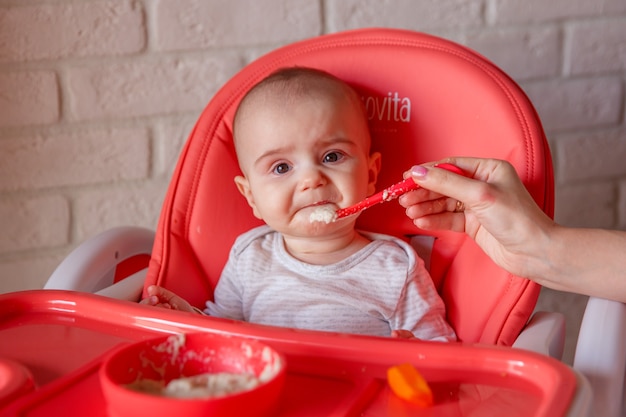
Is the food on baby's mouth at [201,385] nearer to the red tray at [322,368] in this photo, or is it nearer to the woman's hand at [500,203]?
the red tray at [322,368]

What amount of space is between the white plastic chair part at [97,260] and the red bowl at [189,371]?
0.36 meters

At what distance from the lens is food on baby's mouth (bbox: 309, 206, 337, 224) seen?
36.8 inches

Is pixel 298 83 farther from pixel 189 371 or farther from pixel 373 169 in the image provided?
pixel 189 371

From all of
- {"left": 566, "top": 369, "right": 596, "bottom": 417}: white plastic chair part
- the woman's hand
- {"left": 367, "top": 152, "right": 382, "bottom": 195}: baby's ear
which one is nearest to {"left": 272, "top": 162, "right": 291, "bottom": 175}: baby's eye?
{"left": 367, "top": 152, "right": 382, "bottom": 195}: baby's ear

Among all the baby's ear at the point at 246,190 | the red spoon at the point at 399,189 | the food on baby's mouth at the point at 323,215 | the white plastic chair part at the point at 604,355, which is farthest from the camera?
the baby's ear at the point at 246,190

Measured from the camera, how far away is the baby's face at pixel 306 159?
968mm

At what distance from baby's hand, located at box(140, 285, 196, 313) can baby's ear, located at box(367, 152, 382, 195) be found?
11.3 inches

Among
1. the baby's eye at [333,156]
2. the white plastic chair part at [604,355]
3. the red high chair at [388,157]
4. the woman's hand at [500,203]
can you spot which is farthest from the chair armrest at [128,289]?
the white plastic chair part at [604,355]

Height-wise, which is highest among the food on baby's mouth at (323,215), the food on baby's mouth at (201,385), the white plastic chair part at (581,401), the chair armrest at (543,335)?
the food on baby's mouth at (323,215)

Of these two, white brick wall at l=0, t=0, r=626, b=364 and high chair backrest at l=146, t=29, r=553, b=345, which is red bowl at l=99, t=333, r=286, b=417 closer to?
high chair backrest at l=146, t=29, r=553, b=345

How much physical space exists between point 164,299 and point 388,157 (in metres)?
0.35

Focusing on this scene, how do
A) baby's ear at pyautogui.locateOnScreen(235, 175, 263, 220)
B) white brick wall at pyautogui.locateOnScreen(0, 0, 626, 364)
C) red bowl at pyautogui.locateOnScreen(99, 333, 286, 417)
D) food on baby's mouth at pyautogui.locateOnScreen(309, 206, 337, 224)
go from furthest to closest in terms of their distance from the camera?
white brick wall at pyautogui.locateOnScreen(0, 0, 626, 364) < baby's ear at pyautogui.locateOnScreen(235, 175, 263, 220) < food on baby's mouth at pyautogui.locateOnScreen(309, 206, 337, 224) < red bowl at pyautogui.locateOnScreen(99, 333, 286, 417)

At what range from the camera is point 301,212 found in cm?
97

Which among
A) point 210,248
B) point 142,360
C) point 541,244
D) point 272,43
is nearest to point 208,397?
point 142,360
